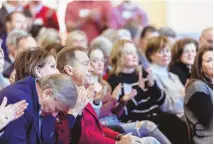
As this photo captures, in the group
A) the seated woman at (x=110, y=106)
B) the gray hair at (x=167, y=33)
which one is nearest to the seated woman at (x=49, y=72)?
the seated woman at (x=110, y=106)

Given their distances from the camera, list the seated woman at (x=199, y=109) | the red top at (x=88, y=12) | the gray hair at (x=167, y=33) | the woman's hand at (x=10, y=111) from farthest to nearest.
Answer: the red top at (x=88, y=12), the gray hair at (x=167, y=33), the seated woman at (x=199, y=109), the woman's hand at (x=10, y=111)

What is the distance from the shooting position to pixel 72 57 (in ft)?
10.6

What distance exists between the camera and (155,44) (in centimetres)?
472

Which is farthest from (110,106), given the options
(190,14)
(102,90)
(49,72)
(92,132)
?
(190,14)

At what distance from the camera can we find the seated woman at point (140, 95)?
394 cm

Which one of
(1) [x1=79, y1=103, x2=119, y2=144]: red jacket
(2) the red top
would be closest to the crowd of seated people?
(1) [x1=79, y1=103, x2=119, y2=144]: red jacket

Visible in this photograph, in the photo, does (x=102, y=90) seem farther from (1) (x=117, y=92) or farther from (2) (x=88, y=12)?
(2) (x=88, y=12)

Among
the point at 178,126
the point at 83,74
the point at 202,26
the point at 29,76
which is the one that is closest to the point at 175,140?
the point at 178,126

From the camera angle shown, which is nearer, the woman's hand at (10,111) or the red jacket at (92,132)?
the woman's hand at (10,111)

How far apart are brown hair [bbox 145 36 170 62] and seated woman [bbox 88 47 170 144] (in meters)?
0.73

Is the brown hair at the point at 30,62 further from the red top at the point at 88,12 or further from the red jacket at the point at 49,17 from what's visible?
the red top at the point at 88,12

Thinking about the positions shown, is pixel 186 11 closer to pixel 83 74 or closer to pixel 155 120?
pixel 155 120

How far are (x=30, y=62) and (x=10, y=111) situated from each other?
48cm

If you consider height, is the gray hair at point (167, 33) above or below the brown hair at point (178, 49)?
below
